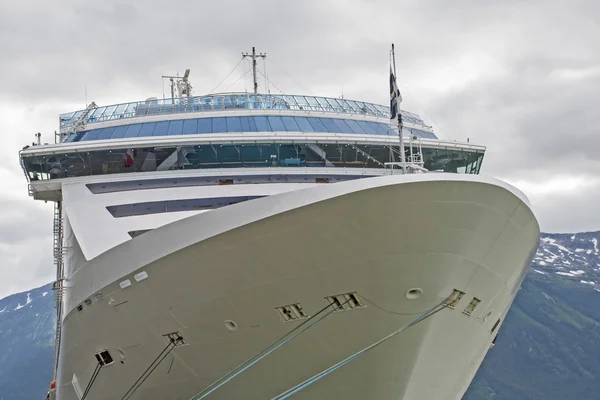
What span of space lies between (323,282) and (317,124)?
29.2 feet

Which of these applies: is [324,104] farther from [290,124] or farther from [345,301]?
[345,301]

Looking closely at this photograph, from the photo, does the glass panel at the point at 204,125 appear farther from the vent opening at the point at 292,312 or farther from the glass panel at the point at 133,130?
the vent opening at the point at 292,312

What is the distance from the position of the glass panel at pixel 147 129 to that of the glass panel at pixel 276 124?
3.21m

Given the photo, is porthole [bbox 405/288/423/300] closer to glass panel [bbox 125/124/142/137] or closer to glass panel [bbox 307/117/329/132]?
glass panel [bbox 307/117/329/132]

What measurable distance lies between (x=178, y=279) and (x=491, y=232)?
531 centimetres

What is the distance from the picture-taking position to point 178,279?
12.1m

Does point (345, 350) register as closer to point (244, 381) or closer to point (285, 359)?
point (285, 359)

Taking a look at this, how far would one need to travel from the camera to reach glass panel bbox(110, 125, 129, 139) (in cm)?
1942

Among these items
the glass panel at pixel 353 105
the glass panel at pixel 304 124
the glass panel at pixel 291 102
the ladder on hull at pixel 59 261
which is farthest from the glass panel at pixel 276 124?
the ladder on hull at pixel 59 261

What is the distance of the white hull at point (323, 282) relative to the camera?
11.1m

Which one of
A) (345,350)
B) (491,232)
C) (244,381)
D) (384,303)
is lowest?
(244,381)

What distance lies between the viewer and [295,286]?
38.1 feet

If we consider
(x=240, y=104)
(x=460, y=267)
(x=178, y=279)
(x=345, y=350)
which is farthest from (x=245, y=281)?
(x=240, y=104)

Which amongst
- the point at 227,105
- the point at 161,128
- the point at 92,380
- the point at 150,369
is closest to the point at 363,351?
the point at 150,369
